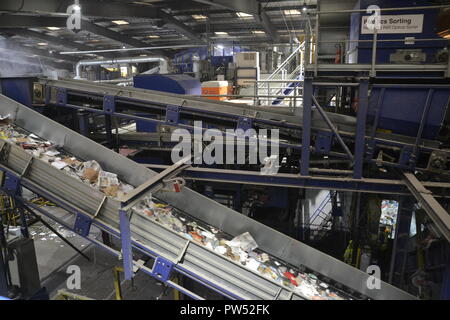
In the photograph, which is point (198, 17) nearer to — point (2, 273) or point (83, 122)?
point (83, 122)

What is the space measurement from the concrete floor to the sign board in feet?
18.5

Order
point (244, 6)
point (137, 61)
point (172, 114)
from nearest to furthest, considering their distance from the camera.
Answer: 1. point (172, 114)
2. point (244, 6)
3. point (137, 61)

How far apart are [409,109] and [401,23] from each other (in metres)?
1.28

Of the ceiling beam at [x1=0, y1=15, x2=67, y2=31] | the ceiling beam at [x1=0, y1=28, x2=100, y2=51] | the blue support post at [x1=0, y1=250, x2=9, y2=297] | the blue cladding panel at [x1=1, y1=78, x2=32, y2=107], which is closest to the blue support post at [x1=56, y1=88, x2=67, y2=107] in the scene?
the blue cladding panel at [x1=1, y1=78, x2=32, y2=107]

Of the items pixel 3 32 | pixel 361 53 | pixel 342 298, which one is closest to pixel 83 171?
pixel 342 298

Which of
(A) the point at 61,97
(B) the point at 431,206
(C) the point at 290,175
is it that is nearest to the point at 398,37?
(C) the point at 290,175

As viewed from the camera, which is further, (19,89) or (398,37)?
(19,89)

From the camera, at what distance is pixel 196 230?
180 inches

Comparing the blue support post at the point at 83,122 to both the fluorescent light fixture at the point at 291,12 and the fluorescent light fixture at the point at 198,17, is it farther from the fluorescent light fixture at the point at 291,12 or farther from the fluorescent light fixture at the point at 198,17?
the fluorescent light fixture at the point at 291,12

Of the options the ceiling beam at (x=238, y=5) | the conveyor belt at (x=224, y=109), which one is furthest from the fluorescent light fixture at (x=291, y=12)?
the conveyor belt at (x=224, y=109)

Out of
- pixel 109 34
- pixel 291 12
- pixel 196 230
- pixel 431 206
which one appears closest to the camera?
pixel 431 206

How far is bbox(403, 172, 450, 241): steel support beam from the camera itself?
9.46 feet

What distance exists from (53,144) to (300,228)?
202 inches

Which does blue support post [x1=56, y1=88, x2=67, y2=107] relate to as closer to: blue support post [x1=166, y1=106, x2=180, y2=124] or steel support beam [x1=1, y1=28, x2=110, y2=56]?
blue support post [x1=166, y1=106, x2=180, y2=124]
